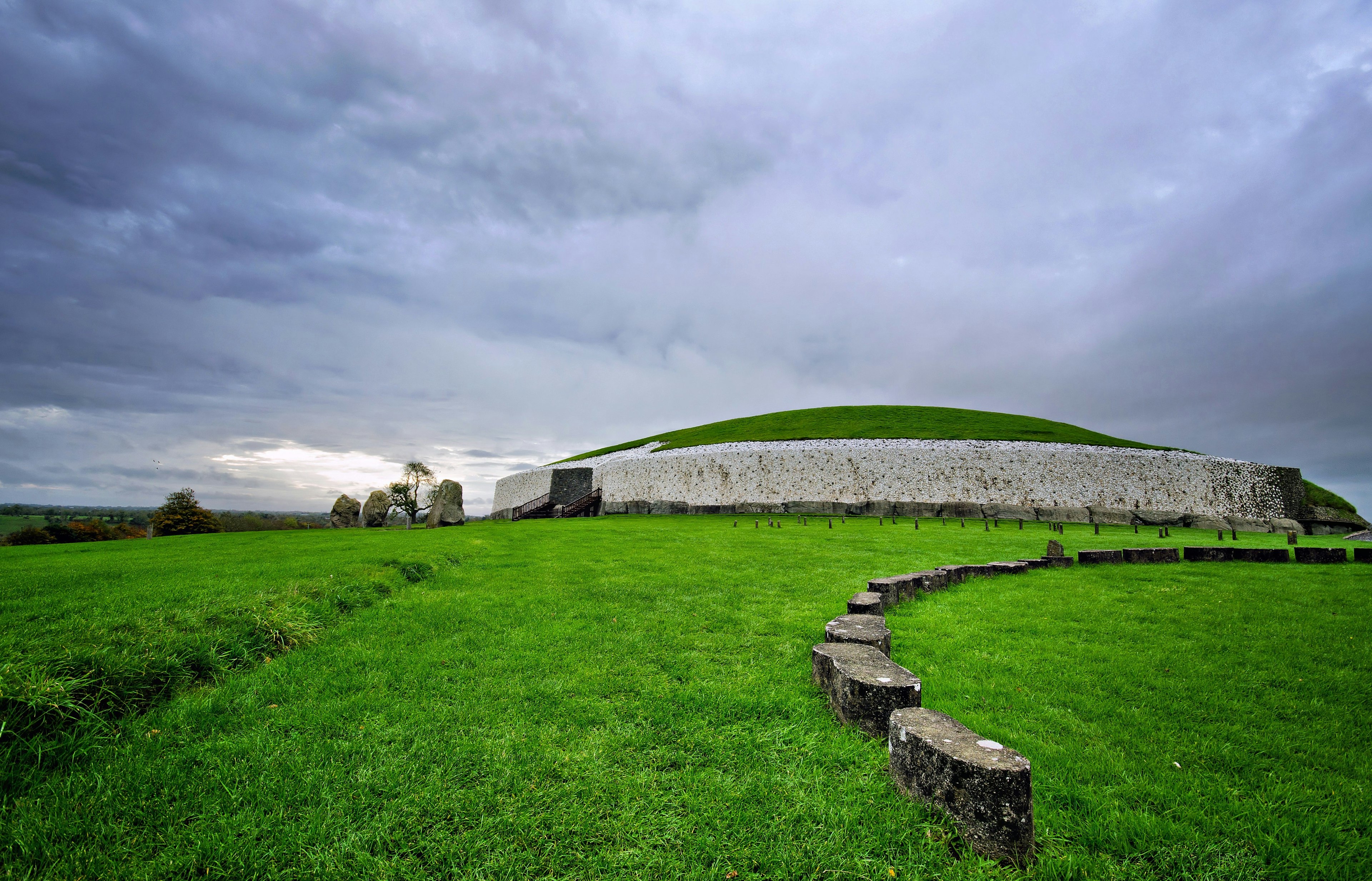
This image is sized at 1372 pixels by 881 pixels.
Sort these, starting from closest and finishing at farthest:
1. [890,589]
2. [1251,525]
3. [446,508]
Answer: [890,589] → [446,508] → [1251,525]

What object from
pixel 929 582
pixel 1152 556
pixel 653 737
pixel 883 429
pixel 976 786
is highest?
pixel 883 429

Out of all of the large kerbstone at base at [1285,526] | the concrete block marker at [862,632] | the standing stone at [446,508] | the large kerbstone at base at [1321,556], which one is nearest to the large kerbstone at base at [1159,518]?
the large kerbstone at base at [1285,526]

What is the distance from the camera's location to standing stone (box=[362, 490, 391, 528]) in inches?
1102

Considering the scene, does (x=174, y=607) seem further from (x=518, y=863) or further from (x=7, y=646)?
(x=518, y=863)

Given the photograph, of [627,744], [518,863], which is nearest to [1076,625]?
[627,744]

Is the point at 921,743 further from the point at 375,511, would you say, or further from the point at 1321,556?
the point at 375,511

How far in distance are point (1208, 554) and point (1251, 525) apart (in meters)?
22.7

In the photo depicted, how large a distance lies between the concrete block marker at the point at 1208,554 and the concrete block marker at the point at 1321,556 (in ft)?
3.09

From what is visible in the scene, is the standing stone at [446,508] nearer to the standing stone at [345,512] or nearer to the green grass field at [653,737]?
the standing stone at [345,512]

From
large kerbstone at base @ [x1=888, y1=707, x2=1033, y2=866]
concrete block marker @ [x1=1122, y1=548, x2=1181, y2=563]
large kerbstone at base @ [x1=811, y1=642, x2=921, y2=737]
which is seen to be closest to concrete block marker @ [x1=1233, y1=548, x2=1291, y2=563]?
concrete block marker @ [x1=1122, y1=548, x2=1181, y2=563]

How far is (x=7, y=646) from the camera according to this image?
3785 millimetres

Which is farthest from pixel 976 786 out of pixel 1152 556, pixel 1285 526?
pixel 1285 526

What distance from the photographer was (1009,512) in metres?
27.9

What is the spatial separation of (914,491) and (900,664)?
30.0 m
